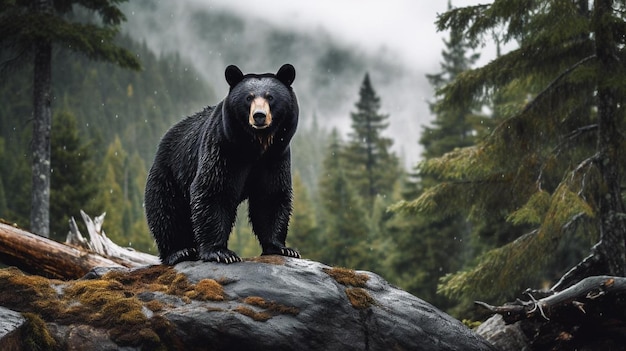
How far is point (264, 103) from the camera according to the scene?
4.82m

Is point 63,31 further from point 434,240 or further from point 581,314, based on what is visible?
point 434,240

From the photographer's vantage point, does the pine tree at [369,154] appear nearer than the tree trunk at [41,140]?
No

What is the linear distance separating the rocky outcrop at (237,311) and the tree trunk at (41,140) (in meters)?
8.53

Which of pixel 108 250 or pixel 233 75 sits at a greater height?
pixel 233 75

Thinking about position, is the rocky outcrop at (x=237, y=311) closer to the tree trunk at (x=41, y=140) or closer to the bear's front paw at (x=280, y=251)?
the bear's front paw at (x=280, y=251)

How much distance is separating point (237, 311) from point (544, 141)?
715 cm

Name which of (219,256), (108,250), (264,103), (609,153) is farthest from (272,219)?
(609,153)

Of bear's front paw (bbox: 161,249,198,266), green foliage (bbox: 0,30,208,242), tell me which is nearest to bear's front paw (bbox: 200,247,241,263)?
bear's front paw (bbox: 161,249,198,266)

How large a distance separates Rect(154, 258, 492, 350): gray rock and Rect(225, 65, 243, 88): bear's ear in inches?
63.0

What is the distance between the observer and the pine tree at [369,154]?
Result: 37.7 metres

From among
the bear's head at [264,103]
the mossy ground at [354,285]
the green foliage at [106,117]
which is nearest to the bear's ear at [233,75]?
the bear's head at [264,103]

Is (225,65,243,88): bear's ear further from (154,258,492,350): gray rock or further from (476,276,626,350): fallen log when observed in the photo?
(476,276,626,350): fallen log

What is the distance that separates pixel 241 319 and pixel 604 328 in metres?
3.68

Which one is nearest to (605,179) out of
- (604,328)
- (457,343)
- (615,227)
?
(615,227)
